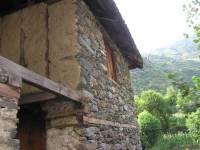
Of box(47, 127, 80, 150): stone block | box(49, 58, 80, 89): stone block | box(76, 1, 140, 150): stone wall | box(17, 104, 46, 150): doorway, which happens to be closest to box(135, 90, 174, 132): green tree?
box(76, 1, 140, 150): stone wall

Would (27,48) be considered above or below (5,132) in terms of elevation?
above

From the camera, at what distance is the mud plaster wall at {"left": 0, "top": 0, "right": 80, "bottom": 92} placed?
5352 mm

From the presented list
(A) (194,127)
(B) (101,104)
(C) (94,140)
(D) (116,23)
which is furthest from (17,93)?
(A) (194,127)

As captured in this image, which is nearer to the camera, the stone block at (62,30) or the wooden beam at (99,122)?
the wooden beam at (99,122)

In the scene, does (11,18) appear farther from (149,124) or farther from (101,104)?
(149,124)

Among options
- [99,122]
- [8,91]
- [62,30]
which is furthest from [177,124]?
[8,91]

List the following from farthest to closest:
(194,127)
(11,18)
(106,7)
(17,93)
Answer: (194,127)
(106,7)
(11,18)
(17,93)

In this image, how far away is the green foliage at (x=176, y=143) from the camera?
52.9 ft

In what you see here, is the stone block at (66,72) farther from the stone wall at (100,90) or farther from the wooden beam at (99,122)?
the wooden beam at (99,122)

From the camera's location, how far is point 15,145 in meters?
3.31

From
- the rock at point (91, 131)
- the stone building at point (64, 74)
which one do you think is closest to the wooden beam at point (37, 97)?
the stone building at point (64, 74)

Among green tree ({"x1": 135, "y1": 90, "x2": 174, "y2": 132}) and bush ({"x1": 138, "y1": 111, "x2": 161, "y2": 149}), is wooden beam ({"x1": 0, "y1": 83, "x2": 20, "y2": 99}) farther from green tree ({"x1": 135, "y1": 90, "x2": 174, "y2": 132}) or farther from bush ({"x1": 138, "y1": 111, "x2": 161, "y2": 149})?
green tree ({"x1": 135, "y1": 90, "x2": 174, "y2": 132})

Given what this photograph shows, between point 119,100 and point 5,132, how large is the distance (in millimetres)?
4299

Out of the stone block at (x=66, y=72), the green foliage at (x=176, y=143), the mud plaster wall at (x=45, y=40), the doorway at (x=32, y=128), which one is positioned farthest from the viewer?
the green foliage at (x=176, y=143)
